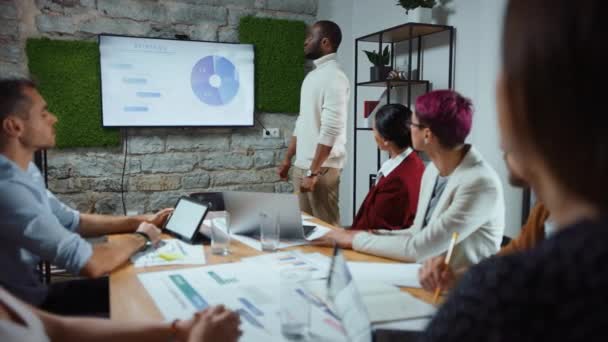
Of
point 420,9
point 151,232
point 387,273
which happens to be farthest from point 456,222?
point 420,9

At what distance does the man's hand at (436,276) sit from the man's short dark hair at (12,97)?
1.35 meters

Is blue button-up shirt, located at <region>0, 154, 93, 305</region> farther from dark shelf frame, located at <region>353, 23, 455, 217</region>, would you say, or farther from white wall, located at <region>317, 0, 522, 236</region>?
dark shelf frame, located at <region>353, 23, 455, 217</region>

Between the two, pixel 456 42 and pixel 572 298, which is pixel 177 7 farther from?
pixel 572 298

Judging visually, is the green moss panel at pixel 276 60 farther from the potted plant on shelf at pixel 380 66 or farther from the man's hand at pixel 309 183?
the man's hand at pixel 309 183

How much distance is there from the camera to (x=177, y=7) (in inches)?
147

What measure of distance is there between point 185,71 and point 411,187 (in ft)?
7.23

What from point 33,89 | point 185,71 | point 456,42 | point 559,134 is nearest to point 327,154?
point 456,42

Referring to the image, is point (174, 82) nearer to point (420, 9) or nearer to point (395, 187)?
point (420, 9)

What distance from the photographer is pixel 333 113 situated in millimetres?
2949

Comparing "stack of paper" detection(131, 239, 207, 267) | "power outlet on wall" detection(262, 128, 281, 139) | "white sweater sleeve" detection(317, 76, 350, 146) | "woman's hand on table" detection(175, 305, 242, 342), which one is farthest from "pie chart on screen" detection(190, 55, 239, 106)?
"woman's hand on table" detection(175, 305, 242, 342)

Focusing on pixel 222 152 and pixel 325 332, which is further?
pixel 222 152

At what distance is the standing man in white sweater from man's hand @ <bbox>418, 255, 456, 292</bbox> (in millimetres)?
1689

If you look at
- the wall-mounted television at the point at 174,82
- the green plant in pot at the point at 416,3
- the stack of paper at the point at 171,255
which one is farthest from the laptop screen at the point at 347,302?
the wall-mounted television at the point at 174,82

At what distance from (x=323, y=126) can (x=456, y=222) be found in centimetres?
148
